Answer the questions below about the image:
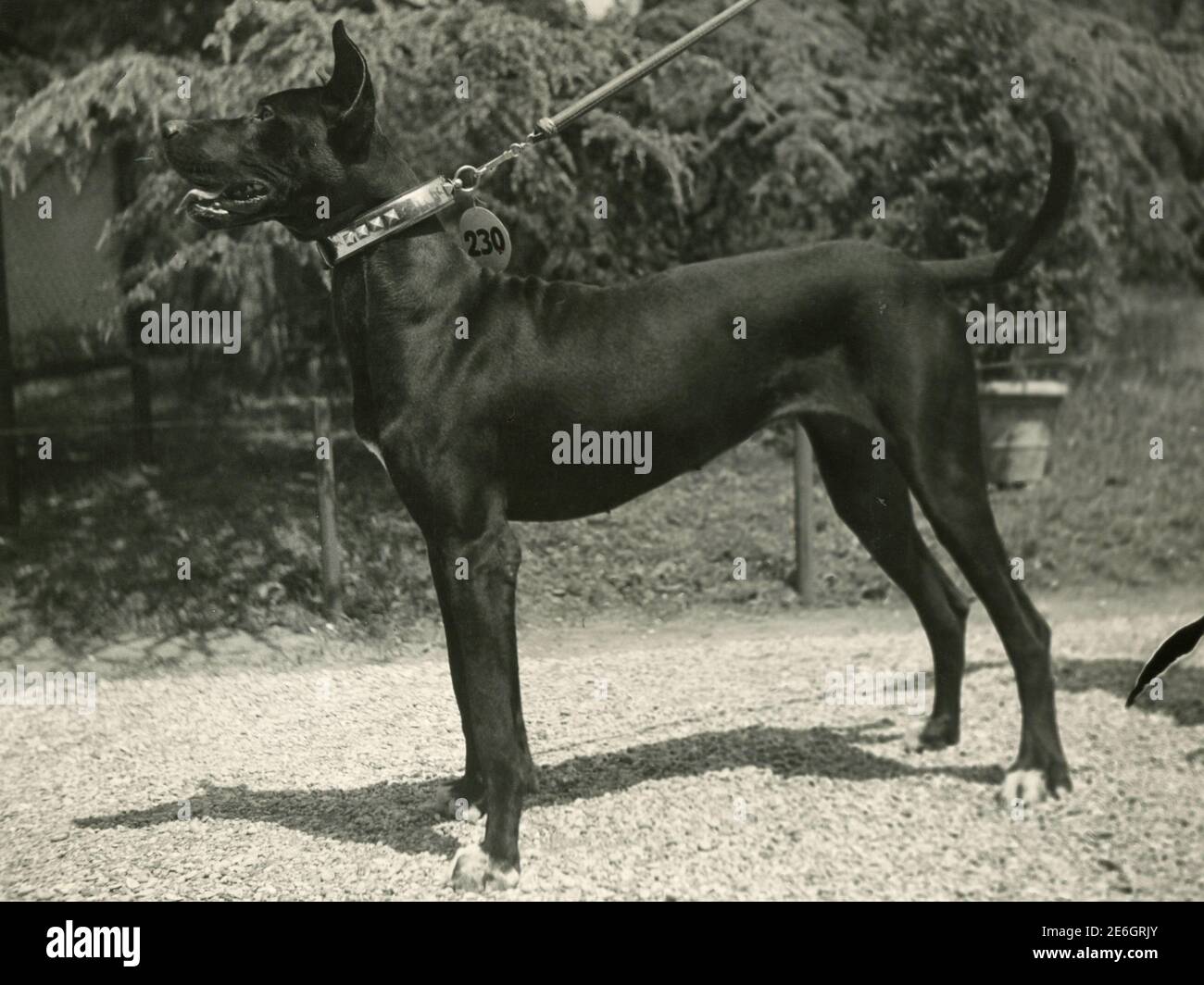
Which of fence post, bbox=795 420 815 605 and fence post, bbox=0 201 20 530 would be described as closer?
fence post, bbox=0 201 20 530

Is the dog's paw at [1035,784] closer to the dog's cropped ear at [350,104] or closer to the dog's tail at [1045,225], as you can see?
the dog's tail at [1045,225]

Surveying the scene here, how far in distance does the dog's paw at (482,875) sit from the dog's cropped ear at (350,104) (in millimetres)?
1585

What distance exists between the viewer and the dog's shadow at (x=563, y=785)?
3.14 metres

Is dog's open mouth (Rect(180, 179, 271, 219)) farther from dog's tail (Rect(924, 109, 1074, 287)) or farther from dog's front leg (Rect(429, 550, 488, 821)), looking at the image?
dog's tail (Rect(924, 109, 1074, 287))

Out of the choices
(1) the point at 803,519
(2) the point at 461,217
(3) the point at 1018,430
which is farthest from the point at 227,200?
(3) the point at 1018,430

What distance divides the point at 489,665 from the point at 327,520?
211 centimetres

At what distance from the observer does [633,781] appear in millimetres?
3326

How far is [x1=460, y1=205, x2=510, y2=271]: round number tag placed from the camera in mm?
2928

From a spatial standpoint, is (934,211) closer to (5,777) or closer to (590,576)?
(590,576)

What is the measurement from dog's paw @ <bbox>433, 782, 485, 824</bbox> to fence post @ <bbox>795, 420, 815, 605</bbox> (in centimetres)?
228
